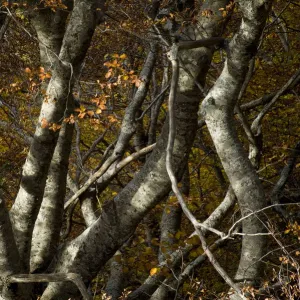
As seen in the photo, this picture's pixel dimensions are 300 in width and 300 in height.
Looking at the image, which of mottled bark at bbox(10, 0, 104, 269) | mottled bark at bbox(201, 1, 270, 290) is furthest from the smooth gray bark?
mottled bark at bbox(10, 0, 104, 269)

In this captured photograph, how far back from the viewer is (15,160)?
13250mm

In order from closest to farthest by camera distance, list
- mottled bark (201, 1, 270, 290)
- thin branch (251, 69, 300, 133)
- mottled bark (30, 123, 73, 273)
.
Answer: mottled bark (201, 1, 270, 290) < mottled bark (30, 123, 73, 273) < thin branch (251, 69, 300, 133)

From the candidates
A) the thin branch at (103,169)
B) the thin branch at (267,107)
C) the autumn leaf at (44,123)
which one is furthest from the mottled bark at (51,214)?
the thin branch at (267,107)

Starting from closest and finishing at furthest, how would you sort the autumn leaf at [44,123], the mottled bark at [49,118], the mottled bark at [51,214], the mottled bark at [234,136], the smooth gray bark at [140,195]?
the mottled bark at [234,136] < the smooth gray bark at [140,195] < the mottled bark at [49,118] < the autumn leaf at [44,123] < the mottled bark at [51,214]

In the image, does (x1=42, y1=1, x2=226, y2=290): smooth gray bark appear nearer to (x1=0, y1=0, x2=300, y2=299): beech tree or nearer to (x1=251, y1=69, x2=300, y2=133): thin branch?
(x1=0, y1=0, x2=300, y2=299): beech tree

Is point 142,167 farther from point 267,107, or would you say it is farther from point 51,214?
point 267,107

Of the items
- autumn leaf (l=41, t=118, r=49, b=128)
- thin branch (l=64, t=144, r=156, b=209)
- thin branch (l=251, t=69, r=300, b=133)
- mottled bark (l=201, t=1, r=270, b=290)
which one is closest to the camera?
mottled bark (l=201, t=1, r=270, b=290)

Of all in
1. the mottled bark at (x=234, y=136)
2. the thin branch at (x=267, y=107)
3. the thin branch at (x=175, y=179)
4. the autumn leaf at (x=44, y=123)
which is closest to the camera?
the thin branch at (x=175, y=179)

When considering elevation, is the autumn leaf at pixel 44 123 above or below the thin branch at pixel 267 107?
above

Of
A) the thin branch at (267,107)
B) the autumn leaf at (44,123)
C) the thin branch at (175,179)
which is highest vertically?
the autumn leaf at (44,123)

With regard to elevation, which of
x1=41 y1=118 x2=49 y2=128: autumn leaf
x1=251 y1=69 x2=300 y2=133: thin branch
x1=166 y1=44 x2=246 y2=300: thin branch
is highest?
x1=41 y1=118 x2=49 y2=128: autumn leaf

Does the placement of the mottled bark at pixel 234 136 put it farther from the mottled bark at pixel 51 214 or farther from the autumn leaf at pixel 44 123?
the mottled bark at pixel 51 214

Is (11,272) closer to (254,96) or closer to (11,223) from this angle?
(11,223)

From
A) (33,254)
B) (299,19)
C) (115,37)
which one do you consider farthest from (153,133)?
(299,19)
